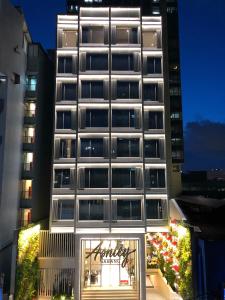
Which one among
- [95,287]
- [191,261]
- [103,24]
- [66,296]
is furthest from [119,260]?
[103,24]

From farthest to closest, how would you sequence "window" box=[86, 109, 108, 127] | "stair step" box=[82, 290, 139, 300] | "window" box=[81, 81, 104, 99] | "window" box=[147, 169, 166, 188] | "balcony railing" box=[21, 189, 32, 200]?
"window" box=[81, 81, 104, 99]
"window" box=[86, 109, 108, 127]
"window" box=[147, 169, 166, 188]
"balcony railing" box=[21, 189, 32, 200]
"stair step" box=[82, 290, 139, 300]

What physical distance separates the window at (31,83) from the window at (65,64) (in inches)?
92.5

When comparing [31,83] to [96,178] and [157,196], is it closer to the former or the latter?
[96,178]

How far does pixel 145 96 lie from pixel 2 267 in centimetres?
1764

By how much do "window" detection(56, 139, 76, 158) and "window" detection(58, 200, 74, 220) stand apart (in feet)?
12.5

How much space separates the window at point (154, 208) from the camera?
25938mm

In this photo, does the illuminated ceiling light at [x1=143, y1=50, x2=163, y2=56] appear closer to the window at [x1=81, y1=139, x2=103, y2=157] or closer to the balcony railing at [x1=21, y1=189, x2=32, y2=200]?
the window at [x1=81, y1=139, x2=103, y2=157]

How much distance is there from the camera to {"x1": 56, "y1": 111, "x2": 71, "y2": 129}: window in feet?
88.3

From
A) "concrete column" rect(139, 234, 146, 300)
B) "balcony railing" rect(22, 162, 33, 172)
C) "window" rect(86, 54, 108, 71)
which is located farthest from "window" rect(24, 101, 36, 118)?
"concrete column" rect(139, 234, 146, 300)

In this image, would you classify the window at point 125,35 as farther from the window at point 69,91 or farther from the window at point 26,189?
the window at point 26,189

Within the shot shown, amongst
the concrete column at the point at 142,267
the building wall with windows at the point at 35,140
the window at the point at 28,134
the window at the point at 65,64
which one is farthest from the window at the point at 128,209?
the window at the point at 65,64

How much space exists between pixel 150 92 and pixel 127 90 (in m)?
2.07

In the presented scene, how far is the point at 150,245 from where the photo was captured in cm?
3350

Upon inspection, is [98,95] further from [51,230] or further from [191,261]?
[191,261]
